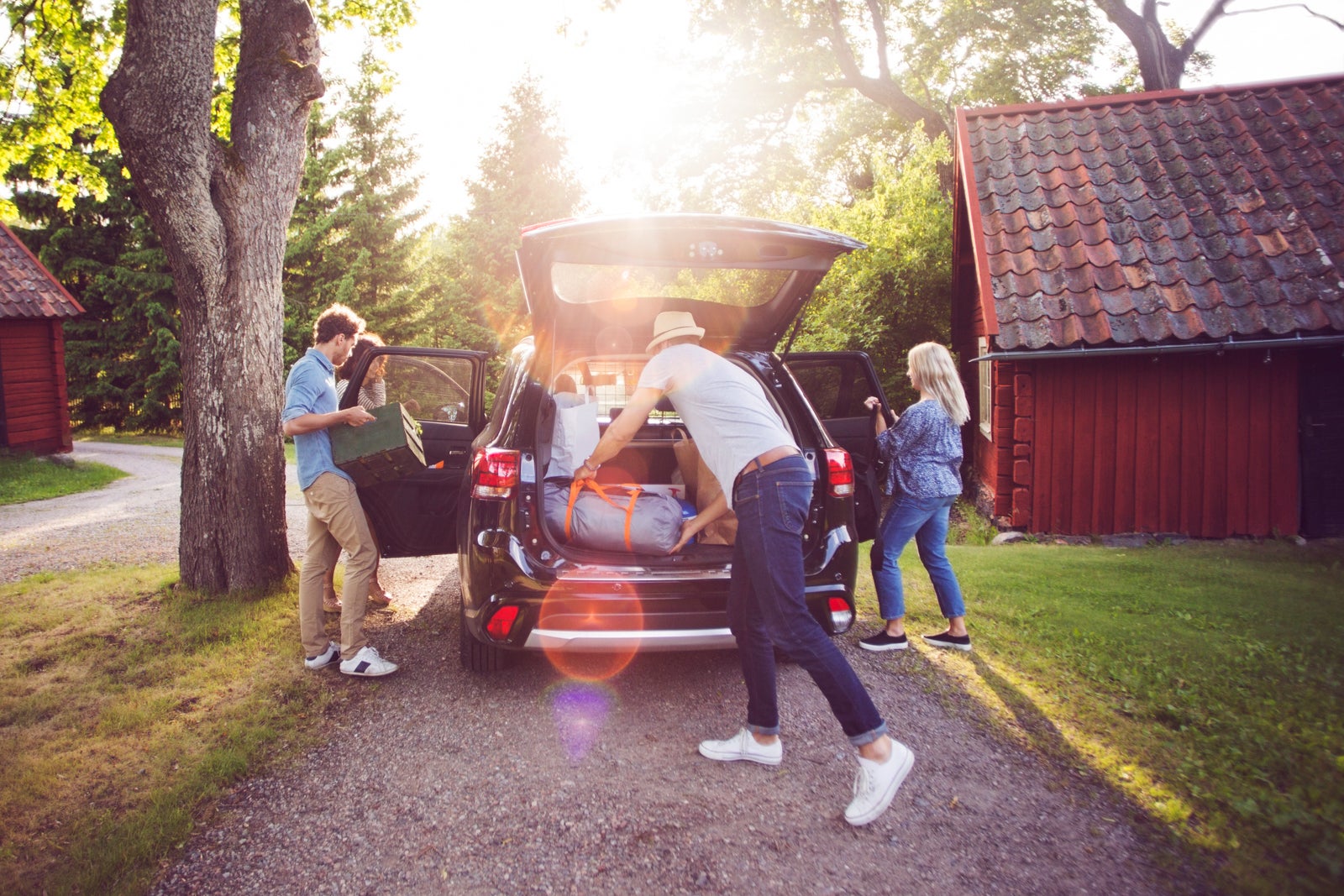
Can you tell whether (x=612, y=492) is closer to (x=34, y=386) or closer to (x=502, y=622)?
(x=502, y=622)

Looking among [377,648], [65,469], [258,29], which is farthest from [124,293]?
[377,648]

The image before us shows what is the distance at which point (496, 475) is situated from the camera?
3.70 m

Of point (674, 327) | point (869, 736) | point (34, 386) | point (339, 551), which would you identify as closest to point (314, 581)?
point (339, 551)

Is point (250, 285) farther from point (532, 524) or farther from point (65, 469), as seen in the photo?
point (65, 469)

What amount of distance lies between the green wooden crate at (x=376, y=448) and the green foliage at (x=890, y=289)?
9.43 meters

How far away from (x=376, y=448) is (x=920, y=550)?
3113mm

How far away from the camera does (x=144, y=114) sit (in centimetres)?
499

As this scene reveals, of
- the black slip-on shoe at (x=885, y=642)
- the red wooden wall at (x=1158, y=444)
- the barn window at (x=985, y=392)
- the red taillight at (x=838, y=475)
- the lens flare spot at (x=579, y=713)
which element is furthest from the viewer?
the barn window at (x=985, y=392)

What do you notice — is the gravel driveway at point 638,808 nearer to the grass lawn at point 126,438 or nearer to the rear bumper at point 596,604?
the rear bumper at point 596,604

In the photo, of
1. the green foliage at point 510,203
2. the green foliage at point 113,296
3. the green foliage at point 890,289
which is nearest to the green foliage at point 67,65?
the green foliage at point 890,289

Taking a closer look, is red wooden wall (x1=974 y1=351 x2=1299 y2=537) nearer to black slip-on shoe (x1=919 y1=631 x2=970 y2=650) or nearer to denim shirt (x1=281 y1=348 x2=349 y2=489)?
black slip-on shoe (x1=919 y1=631 x2=970 y2=650)

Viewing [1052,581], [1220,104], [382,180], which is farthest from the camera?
[382,180]

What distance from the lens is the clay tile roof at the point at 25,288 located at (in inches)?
622

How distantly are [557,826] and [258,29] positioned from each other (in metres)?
5.67
